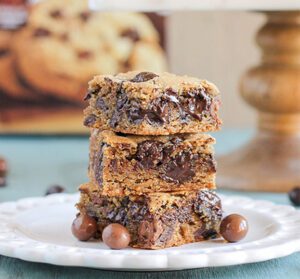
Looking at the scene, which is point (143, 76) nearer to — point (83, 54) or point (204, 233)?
point (204, 233)

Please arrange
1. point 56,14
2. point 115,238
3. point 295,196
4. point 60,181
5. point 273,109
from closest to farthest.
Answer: point 115,238, point 295,196, point 273,109, point 60,181, point 56,14

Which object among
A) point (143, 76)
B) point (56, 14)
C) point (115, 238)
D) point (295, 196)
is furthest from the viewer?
point (56, 14)

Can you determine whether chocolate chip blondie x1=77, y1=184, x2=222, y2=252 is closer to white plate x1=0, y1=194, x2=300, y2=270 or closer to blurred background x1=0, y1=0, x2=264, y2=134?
white plate x1=0, y1=194, x2=300, y2=270

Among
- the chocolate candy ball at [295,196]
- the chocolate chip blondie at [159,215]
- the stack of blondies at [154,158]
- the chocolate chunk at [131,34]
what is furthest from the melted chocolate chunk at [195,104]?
the chocolate chunk at [131,34]

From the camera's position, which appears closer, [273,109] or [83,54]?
[273,109]

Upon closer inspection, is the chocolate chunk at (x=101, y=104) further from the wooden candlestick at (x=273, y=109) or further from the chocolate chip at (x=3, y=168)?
the chocolate chip at (x=3, y=168)

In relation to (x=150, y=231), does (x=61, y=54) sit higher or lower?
higher

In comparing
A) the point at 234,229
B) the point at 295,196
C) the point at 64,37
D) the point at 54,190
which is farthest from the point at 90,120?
the point at 64,37

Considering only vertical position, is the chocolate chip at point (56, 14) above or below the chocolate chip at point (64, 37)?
above
